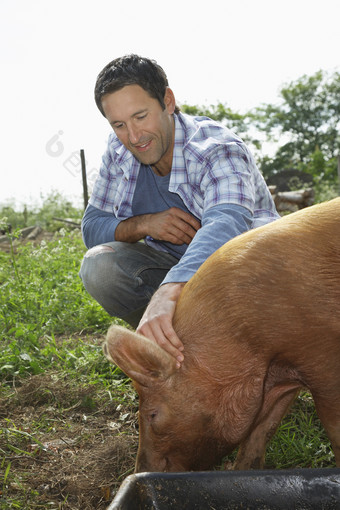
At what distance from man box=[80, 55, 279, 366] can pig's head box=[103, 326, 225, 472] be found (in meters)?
0.22

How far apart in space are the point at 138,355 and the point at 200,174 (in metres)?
1.45

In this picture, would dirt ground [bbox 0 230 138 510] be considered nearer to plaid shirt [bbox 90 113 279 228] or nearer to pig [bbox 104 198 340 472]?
pig [bbox 104 198 340 472]

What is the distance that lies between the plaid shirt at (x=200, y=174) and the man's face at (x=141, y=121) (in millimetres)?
120

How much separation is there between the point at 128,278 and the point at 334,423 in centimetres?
191

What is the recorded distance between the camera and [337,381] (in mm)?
2090

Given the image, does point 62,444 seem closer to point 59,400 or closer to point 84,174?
point 59,400

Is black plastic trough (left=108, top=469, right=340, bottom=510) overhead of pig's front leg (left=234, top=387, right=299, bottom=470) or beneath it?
overhead

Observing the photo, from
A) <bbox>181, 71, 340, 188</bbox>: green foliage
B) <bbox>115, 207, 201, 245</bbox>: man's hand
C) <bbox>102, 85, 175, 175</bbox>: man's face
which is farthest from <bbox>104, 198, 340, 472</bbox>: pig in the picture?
<bbox>181, 71, 340, 188</bbox>: green foliage

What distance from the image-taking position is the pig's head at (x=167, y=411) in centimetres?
218

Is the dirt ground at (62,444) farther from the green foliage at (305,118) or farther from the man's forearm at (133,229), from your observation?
the green foliage at (305,118)

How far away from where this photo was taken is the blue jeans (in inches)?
145

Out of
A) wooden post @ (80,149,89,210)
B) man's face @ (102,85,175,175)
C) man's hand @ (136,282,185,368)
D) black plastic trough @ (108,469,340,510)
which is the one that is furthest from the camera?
wooden post @ (80,149,89,210)

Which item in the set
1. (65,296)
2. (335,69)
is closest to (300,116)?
(335,69)

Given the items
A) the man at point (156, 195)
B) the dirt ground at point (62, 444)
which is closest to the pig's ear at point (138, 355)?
the man at point (156, 195)
